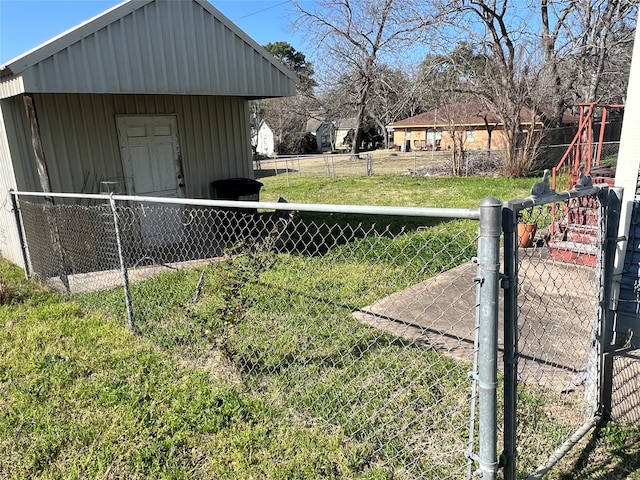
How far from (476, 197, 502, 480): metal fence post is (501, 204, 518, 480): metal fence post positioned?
0.28 feet

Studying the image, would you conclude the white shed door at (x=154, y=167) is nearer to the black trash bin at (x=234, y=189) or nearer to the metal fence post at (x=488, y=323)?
the black trash bin at (x=234, y=189)

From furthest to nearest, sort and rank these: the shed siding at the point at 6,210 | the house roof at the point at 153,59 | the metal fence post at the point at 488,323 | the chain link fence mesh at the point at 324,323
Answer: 1. the shed siding at the point at 6,210
2. the house roof at the point at 153,59
3. the chain link fence mesh at the point at 324,323
4. the metal fence post at the point at 488,323

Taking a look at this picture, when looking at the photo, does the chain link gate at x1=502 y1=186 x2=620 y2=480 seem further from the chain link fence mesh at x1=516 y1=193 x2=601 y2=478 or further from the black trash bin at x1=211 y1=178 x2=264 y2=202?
the black trash bin at x1=211 y1=178 x2=264 y2=202

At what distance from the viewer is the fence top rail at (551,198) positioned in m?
1.69

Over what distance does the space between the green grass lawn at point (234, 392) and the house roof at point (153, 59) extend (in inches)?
99.6

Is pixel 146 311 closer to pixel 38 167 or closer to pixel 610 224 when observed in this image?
pixel 38 167

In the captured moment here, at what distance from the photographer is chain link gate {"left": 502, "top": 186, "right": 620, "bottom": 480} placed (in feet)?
5.79

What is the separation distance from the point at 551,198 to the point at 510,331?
1.88 ft

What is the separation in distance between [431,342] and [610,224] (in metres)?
1.80

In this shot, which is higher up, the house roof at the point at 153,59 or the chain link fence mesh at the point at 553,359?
the house roof at the point at 153,59

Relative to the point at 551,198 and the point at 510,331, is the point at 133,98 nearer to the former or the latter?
the point at 551,198

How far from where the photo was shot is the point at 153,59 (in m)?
6.26

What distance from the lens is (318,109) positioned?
39812 mm

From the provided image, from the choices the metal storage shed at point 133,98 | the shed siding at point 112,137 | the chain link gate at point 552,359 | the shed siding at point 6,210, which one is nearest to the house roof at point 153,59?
the metal storage shed at point 133,98
